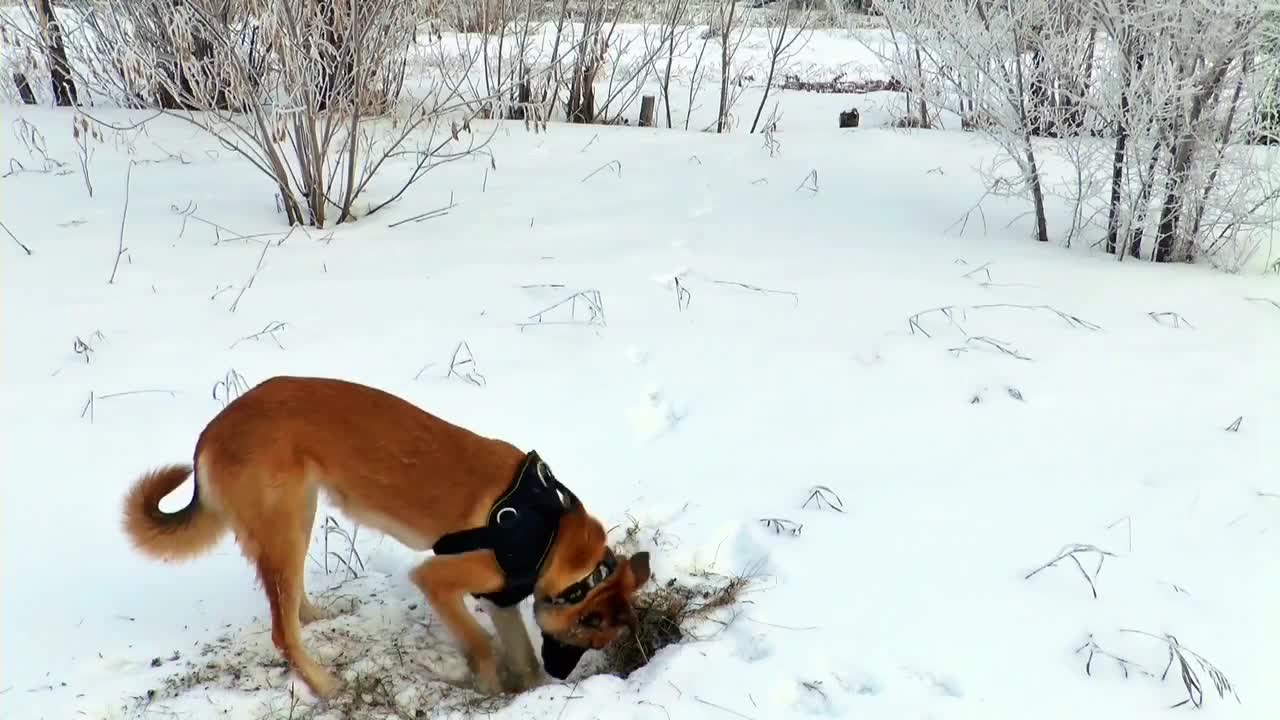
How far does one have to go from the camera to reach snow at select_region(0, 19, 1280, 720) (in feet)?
8.25

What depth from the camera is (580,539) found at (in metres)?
2.63

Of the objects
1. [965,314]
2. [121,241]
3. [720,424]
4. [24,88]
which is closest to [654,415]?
[720,424]

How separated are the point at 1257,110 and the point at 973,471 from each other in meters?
3.13

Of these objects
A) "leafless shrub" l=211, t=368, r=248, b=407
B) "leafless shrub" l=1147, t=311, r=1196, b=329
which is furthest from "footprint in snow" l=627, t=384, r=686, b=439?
"leafless shrub" l=1147, t=311, r=1196, b=329

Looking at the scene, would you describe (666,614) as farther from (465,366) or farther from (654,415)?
(465,366)

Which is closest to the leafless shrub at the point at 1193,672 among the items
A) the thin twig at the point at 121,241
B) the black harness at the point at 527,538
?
the black harness at the point at 527,538

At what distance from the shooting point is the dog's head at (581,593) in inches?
103

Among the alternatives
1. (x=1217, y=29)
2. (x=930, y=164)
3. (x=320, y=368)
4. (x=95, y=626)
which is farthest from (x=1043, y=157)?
(x=95, y=626)

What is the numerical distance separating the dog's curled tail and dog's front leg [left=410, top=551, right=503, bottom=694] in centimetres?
59

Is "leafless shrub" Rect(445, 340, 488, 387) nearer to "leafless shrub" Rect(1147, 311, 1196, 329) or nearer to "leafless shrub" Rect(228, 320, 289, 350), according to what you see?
"leafless shrub" Rect(228, 320, 289, 350)

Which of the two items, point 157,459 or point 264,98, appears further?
point 264,98

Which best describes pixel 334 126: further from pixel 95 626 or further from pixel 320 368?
pixel 95 626

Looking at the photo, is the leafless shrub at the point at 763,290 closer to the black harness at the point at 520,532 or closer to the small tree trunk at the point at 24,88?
the black harness at the point at 520,532

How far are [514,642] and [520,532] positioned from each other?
485 millimetres
